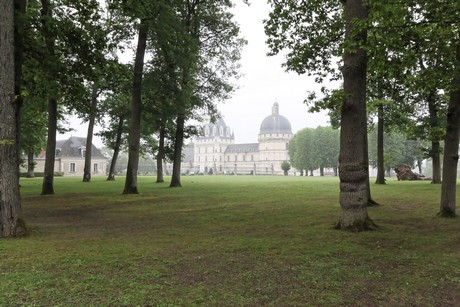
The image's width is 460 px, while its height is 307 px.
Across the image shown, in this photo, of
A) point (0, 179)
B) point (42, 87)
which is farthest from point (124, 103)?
point (0, 179)

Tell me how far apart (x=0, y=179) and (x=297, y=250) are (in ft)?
22.0

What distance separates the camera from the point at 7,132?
8312 mm

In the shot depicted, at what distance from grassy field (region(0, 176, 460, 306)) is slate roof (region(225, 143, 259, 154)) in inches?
6850

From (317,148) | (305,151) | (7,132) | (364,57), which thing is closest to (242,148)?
(305,151)

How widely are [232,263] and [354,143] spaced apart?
15.3ft

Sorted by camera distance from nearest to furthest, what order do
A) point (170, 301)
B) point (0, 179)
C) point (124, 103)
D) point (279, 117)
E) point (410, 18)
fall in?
point (170, 301) < point (0, 179) < point (410, 18) < point (124, 103) < point (279, 117)

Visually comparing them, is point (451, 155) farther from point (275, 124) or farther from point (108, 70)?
point (275, 124)

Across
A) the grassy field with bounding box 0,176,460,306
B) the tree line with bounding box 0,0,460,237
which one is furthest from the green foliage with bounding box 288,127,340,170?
the grassy field with bounding box 0,176,460,306

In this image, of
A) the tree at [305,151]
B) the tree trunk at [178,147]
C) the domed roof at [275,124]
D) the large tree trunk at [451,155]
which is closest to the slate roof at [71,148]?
the tree at [305,151]

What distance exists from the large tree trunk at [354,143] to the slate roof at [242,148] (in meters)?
174

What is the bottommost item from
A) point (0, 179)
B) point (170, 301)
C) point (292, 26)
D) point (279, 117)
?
point (170, 301)

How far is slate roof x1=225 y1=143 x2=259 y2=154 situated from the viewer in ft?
608

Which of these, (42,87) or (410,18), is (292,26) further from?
(42,87)

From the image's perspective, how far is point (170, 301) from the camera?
4676 millimetres
